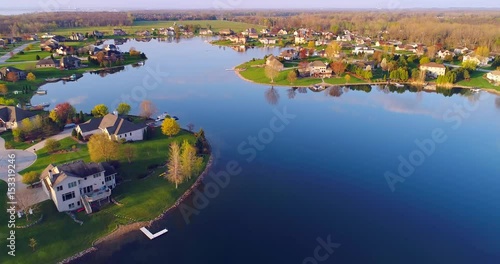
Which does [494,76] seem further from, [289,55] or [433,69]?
[289,55]

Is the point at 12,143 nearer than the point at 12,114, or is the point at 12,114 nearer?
the point at 12,143

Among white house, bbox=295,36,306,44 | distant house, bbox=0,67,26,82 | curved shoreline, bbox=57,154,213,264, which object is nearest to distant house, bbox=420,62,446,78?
white house, bbox=295,36,306,44

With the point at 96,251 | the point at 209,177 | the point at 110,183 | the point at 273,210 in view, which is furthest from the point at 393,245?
the point at 110,183

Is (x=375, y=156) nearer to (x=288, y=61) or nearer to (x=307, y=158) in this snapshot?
(x=307, y=158)

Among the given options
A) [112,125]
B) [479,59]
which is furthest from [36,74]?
[479,59]

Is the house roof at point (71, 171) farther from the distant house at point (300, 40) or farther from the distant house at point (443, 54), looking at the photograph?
the distant house at point (300, 40)

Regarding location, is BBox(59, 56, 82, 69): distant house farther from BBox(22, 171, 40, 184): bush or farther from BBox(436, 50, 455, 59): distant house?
BBox(436, 50, 455, 59): distant house

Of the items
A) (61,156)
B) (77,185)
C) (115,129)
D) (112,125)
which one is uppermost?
(112,125)
